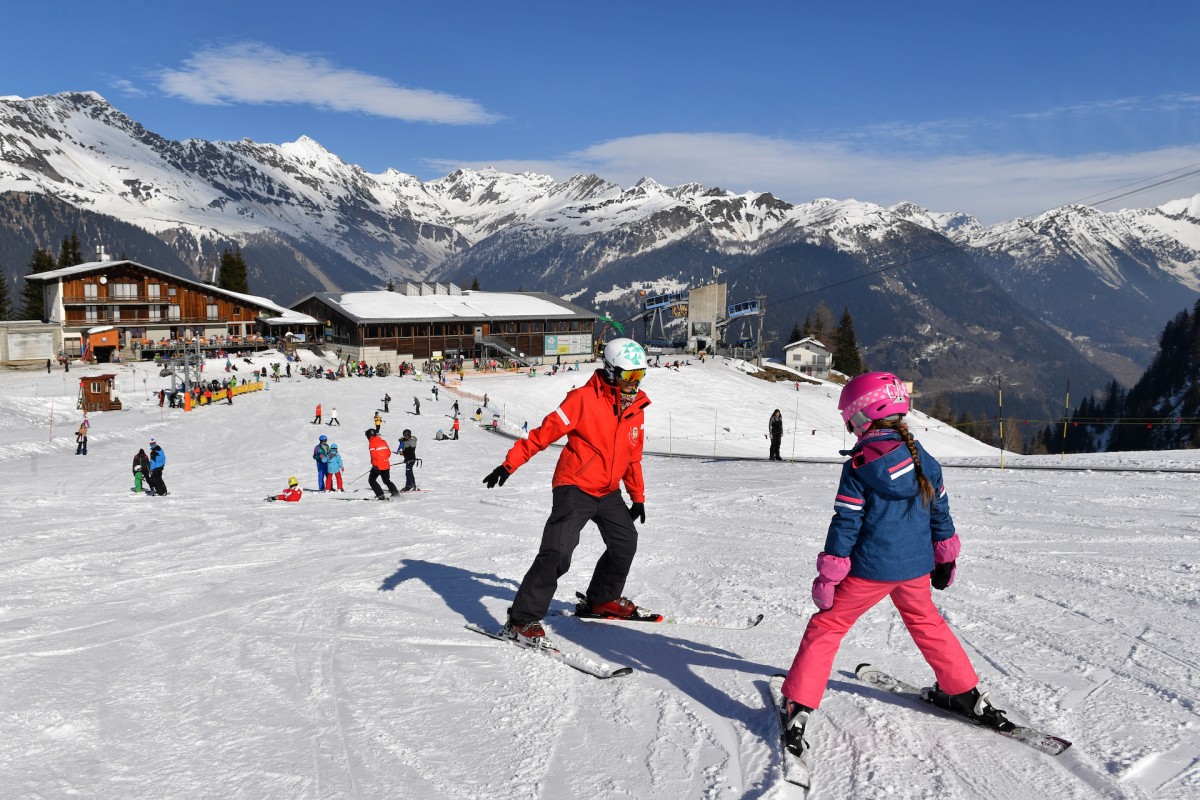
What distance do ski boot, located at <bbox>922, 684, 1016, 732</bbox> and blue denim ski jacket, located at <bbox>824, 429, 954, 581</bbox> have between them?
0.78m

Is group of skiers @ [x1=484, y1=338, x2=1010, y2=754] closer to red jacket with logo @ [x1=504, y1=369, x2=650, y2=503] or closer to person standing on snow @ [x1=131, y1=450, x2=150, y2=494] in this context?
red jacket with logo @ [x1=504, y1=369, x2=650, y2=503]

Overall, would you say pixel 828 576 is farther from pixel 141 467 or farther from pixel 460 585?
pixel 141 467

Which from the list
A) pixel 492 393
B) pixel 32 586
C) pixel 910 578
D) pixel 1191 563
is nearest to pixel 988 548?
pixel 1191 563

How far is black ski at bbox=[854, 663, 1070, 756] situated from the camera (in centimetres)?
381

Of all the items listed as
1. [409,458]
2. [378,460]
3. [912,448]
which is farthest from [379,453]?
[912,448]

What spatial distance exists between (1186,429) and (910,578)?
4314 inches

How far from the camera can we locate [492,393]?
156 feet

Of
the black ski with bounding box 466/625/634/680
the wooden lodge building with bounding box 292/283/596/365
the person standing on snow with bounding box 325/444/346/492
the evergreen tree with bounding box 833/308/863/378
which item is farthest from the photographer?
the evergreen tree with bounding box 833/308/863/378

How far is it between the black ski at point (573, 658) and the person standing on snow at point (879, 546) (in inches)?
50.1

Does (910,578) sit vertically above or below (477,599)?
above

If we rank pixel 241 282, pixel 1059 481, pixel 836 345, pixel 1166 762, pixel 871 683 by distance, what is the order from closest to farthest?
pixel 1166 762 → pixel 871 683 → pixel 1059 481 → pixel 241 282 → pixel 836 345

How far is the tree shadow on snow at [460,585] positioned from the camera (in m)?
6.34

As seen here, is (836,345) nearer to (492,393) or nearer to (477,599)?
(492,393)

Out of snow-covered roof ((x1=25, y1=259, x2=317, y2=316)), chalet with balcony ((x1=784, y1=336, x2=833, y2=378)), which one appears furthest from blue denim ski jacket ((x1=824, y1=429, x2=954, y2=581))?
chalet with balcony ((x1=784, y1=336, x2=833, y2=378))
